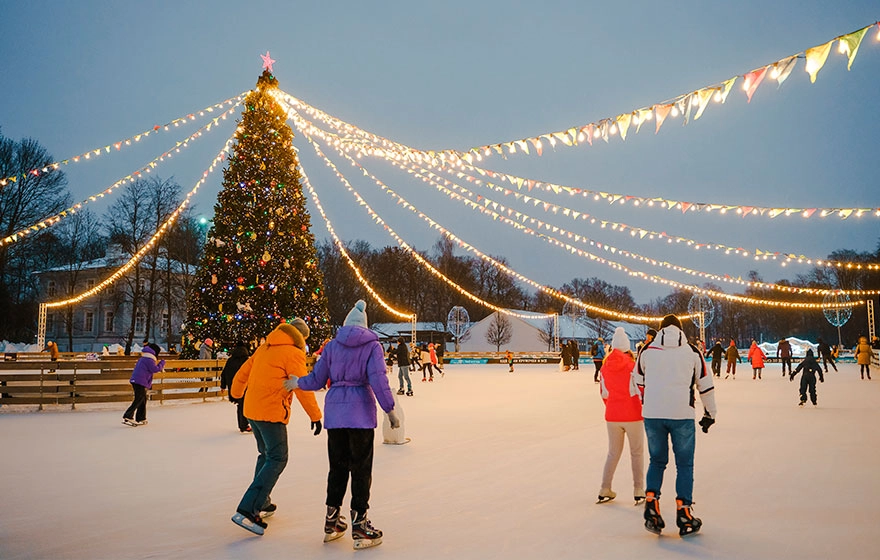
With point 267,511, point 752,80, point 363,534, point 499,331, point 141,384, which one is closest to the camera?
point 363,534

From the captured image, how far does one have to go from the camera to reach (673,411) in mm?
4641

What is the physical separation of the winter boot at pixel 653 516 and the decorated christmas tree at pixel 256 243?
14426 mm

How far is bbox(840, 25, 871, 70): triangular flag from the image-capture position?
675 centimetres

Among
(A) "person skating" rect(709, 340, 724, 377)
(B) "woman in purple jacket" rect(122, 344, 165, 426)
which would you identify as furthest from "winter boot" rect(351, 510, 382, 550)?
(A) "person skating" rect(709, 340, 724, 377)

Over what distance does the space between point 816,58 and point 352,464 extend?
671cm

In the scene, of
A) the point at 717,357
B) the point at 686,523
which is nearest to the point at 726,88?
the point at 686,523

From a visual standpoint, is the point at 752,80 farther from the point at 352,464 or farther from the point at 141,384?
the point at 141,384

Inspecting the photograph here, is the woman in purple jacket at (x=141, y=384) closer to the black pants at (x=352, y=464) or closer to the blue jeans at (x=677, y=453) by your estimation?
the black pants at (x=352, y=464)

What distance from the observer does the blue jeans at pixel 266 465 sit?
4641 millimetres

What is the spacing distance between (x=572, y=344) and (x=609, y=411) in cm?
2926

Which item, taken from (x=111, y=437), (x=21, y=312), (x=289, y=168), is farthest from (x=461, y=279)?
(x=111, y=437)

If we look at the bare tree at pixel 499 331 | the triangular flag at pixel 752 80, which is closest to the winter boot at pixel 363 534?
the triangular flag at pixel 752 80

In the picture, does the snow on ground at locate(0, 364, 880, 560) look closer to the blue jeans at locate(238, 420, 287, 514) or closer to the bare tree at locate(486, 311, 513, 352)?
the blue jeans at locate(238, 420, 287, 514)

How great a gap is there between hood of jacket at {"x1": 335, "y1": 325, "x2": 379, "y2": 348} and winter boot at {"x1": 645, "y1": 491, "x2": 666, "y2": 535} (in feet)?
7.60
